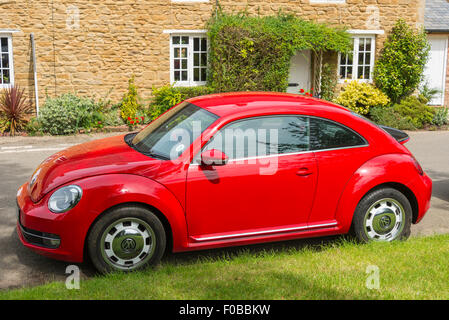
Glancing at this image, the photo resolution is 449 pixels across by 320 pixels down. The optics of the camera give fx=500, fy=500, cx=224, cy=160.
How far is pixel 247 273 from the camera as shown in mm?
4566

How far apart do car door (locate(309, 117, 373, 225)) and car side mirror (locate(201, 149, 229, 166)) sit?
1.02 metres

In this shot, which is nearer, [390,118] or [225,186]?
[225,186]

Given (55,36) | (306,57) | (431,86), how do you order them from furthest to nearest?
(431,86), (306,57), (55,36)

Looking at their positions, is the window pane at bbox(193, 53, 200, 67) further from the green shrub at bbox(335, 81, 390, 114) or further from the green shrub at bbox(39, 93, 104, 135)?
the green shrub at bbox(335, 81, 390, 114)

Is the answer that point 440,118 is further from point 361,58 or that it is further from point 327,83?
point 327,83

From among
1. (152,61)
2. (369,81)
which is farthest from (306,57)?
(152,61)

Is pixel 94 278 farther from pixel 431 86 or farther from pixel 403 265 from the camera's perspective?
pixel 431 86

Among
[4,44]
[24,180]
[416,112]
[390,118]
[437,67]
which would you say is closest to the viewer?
[24,180]

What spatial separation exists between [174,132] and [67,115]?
9.80 m

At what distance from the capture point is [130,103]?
15820mm

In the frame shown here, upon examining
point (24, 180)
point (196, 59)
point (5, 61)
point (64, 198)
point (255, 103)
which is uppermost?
point (196, 59)

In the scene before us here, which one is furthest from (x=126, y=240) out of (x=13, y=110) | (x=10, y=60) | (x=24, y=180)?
(x=10, y=60)
